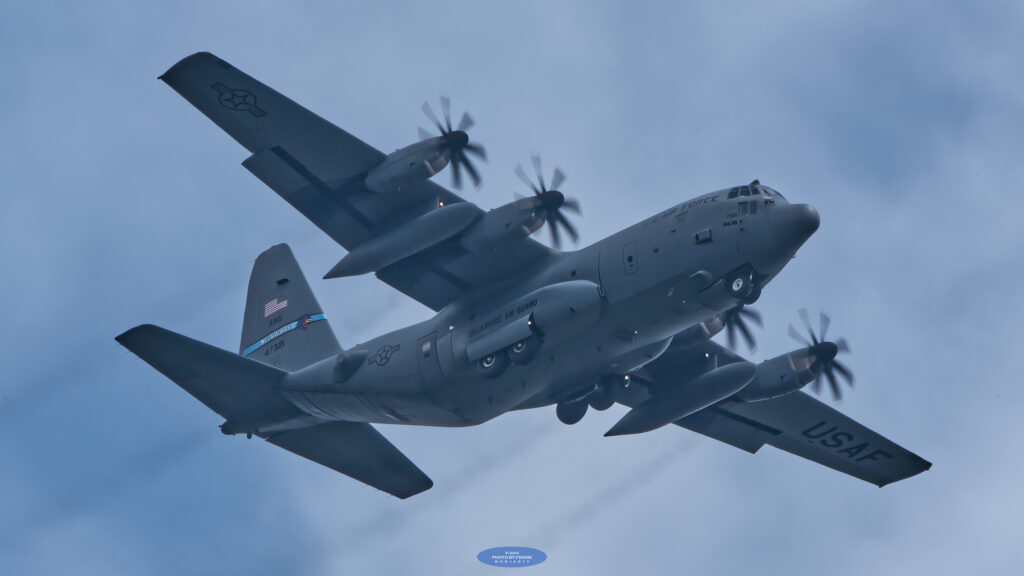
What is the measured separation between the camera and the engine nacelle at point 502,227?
27592 mm

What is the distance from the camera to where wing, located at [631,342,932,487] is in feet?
109

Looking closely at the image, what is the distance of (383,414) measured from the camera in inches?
1161

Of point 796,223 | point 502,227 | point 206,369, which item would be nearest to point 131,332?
point 206,369

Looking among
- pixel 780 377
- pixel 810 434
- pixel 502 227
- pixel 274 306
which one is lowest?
pixel 780 377

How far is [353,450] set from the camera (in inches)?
1231

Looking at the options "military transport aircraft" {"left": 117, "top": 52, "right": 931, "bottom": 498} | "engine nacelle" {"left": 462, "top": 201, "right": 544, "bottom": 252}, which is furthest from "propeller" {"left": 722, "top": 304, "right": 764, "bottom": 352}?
"engine nacelle" {"left": 462, "top": 201, "right": 544, "bottom": 252}

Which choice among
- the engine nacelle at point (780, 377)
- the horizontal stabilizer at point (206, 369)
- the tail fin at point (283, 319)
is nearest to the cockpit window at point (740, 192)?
the engine nacelle at point (780, 377)

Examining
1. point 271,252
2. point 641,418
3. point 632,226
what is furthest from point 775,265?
point 271,252

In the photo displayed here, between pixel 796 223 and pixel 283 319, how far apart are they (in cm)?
1354

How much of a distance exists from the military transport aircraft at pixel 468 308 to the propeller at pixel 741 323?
0.07 metres

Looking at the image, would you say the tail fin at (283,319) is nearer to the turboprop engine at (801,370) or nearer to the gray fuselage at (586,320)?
the gray fuselage at (586,320)

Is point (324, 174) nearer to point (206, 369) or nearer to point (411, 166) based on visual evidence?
point (411, 166)

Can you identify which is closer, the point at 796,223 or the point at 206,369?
the point at 796,223

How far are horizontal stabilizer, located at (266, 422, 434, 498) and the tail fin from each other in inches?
69.3
